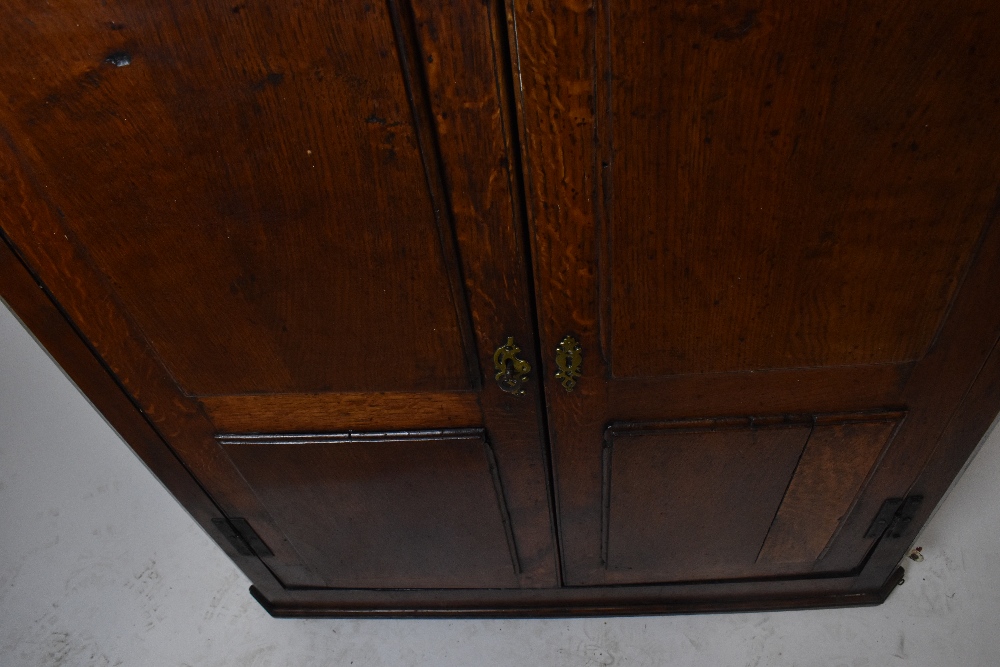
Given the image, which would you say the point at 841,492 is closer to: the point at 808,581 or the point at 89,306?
the point at 808,581

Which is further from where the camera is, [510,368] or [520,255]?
[510,368]

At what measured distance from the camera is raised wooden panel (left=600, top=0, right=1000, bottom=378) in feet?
2.04

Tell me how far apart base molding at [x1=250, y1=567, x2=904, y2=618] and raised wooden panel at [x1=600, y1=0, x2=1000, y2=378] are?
2.28 ft

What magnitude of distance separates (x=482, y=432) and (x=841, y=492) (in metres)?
0.62

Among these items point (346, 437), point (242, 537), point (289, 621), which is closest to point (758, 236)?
point (346, 437)

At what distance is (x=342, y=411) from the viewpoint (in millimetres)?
1002

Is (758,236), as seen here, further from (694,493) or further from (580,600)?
(580,600)

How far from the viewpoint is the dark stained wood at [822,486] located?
1.02 meters

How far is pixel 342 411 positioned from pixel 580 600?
30.0 inches

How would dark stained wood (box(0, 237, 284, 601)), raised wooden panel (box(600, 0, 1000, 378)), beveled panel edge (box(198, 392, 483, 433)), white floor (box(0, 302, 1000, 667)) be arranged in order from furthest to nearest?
white floor (box(0, 302, 1000, 667))
beveled panel edge (box(198, 392, 483, 433))
dark stained wood (box(0, 237, 284, 601))
raised wooden panel (box(600, 0, 1000, 378))

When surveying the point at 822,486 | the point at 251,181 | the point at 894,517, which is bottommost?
the point at 894,517

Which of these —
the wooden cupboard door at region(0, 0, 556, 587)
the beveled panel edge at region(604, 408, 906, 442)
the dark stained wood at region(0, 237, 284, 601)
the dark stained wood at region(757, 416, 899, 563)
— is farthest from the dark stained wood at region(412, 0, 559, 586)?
the dark stained wood at region(0, 237, 284, 601)

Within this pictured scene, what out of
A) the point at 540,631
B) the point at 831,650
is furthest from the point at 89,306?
the point at 831,650

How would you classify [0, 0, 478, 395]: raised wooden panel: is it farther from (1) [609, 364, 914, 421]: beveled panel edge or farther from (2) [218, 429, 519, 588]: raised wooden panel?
(1) [609, 364, 914, 421]: beveled panel edge
